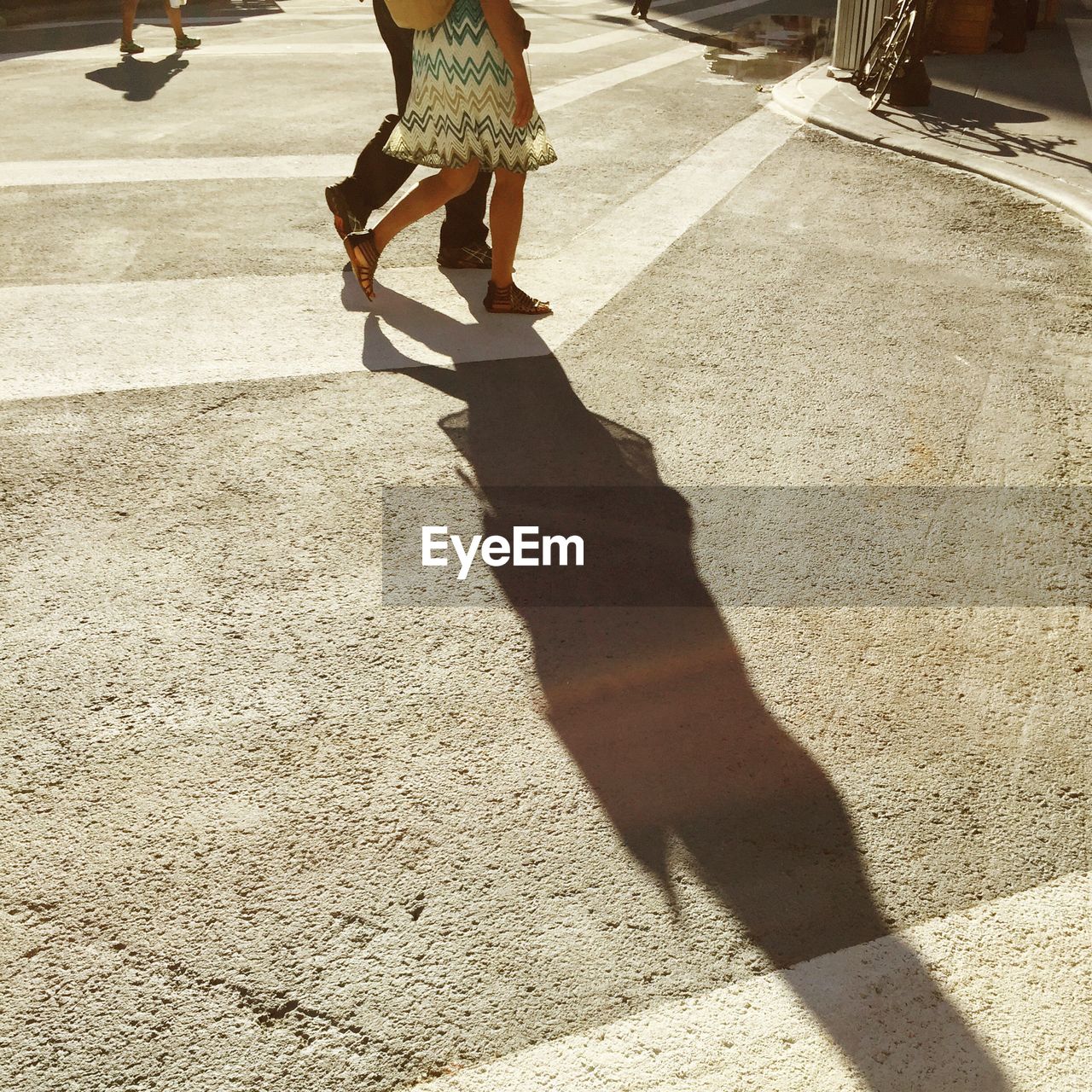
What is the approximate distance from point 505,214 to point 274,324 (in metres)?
1.19

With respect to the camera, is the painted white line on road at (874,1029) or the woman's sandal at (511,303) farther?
the woman's sandal at (511,303)

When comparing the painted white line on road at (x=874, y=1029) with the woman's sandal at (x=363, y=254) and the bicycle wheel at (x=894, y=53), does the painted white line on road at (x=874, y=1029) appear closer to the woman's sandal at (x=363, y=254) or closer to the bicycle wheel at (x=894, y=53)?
the woman's sandal at (x=363, y=254)

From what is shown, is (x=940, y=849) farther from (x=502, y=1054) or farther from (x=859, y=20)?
(x=859, y=20)

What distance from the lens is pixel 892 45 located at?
9930 millimetres

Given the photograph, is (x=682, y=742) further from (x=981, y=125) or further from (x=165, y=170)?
(x=981, y=125)

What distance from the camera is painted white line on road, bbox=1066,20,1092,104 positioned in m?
11.4

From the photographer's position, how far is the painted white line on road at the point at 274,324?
16.1 feet

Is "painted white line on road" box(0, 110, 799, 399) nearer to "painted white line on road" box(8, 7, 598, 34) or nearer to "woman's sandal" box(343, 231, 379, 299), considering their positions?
"woman's sandal" box(343, 231, 379, 299)

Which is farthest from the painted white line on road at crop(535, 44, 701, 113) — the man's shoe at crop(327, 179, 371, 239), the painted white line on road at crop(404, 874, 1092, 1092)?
the painted white line on road at crop(404, 874, 1092, 1092)

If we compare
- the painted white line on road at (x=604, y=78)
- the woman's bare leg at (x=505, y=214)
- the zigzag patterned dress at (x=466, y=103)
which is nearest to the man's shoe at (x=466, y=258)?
the woman's bare leg at (x=505, y=214)

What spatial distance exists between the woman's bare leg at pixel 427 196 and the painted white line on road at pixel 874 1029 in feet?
12.5

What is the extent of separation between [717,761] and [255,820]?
1.11 meters

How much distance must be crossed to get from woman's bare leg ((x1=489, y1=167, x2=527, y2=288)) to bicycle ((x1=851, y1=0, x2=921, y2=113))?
587cm

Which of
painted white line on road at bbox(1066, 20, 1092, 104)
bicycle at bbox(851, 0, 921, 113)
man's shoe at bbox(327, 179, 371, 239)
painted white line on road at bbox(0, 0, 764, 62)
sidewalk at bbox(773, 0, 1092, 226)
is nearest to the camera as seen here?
man's shoe at bbox(327, 179, 371, 239)
